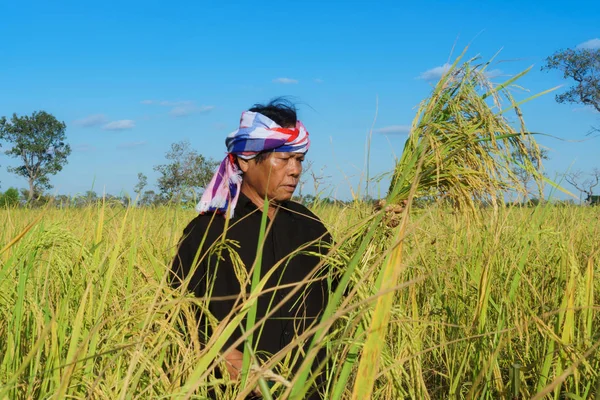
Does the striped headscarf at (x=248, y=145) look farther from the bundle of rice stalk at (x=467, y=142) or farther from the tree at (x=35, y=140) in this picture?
the tree at (x=35, y=140)

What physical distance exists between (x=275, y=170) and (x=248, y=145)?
0.54 feet

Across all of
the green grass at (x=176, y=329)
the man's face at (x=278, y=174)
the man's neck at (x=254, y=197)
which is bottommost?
the green grass at (x=176, y=329)

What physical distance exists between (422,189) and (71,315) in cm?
116

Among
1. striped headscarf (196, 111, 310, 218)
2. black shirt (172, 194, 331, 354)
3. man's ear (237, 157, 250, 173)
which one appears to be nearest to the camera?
black shirt (172, 194, 331, 354)

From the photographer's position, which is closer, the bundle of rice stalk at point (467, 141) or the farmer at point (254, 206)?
the bundle of rice stalk at point (467, 141)

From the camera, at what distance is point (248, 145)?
2.51 metres

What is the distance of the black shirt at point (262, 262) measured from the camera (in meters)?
2.28

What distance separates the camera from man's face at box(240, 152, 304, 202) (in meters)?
2.49

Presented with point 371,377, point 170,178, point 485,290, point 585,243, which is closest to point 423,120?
point 485,290

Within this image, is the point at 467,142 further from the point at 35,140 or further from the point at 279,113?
the point at 35,140

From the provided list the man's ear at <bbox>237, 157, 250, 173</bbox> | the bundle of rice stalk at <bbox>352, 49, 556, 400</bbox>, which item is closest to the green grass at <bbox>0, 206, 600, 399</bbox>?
Answer: the bundle of rice stalk at <bbox>352, 49, 556, 400</bbox>

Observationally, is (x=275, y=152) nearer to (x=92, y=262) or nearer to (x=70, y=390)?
(x=92, y=262)

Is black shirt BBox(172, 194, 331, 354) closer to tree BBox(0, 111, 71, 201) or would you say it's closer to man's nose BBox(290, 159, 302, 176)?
man's nose BBox(290, 159, 302, 176)

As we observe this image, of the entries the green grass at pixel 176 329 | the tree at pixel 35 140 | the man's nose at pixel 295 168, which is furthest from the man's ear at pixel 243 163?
the tree at pixel 35 140
